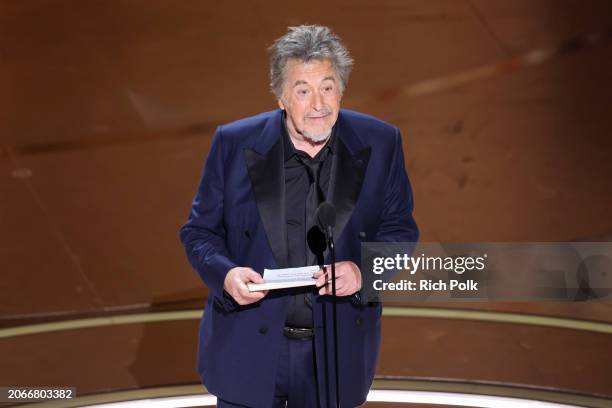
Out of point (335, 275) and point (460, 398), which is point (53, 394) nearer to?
point (460, 398)

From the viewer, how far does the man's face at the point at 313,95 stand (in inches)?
98.3

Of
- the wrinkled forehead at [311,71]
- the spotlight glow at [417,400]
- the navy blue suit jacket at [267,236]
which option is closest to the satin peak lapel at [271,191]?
the navy blue suit jacket at [267,236]

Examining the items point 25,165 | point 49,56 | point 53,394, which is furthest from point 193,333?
point 49,56

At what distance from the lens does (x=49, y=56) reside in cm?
658

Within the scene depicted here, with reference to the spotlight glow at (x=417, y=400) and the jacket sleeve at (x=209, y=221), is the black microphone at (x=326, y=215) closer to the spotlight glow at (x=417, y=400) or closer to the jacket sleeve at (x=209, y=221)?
the jacket sleeve at (x=209, y=221)

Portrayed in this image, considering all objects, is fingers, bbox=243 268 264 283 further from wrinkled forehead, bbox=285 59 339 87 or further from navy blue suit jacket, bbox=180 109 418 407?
wrinkled forehead, bbox=285 59 339 87

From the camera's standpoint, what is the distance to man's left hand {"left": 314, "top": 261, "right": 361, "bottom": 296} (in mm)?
2373

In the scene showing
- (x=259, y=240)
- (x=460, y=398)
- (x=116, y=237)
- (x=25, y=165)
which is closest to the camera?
(x=259, y=240)

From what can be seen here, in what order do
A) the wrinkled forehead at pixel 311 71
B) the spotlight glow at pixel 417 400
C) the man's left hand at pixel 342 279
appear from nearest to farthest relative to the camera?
the man's left hand at pixel 342 279, the wrinkled forehead at pixel 311 71, the spotlight glow at pixel 417 400

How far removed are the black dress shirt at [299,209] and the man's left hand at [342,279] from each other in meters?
0.11

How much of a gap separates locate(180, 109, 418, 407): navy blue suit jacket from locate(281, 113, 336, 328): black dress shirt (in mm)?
27

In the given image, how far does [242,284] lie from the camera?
2.43m

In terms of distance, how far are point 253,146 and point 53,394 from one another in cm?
196

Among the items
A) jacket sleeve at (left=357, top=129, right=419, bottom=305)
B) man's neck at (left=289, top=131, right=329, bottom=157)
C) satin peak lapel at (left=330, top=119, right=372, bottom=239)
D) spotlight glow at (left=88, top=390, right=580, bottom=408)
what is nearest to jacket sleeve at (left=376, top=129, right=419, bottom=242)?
jacket sleeve at (left=357, top=129, right=419, bottom=305)
